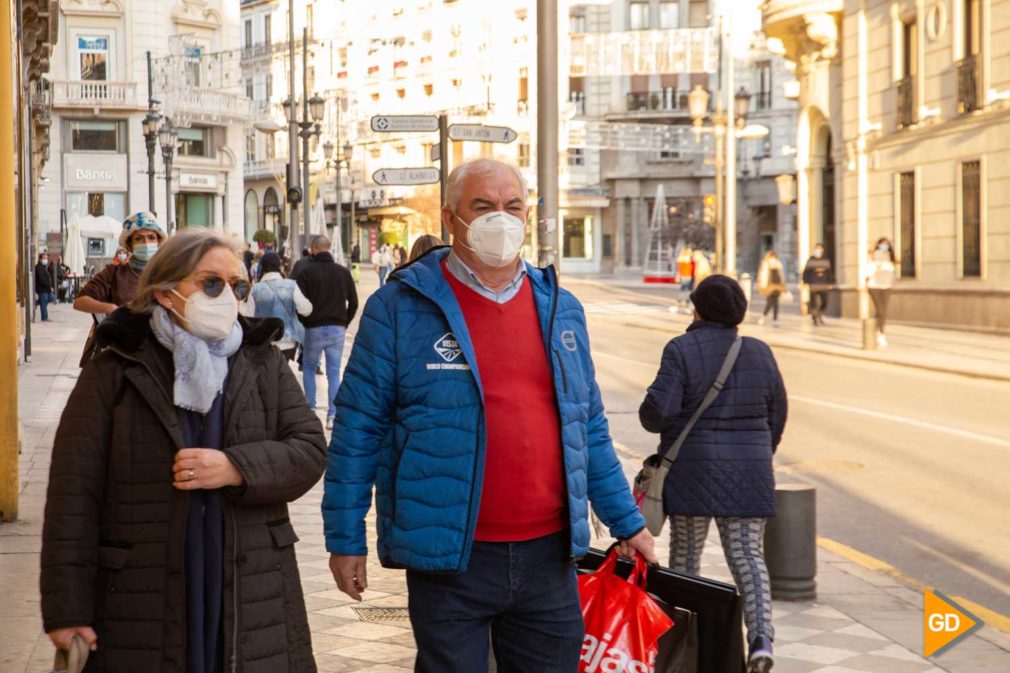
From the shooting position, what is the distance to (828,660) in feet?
21.0

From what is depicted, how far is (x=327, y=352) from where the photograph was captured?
49.9 feet

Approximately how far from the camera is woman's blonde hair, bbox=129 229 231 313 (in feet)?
12.5

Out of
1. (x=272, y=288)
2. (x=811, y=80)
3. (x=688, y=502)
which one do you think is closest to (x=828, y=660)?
(x=688, y=502)

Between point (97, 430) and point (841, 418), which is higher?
point (97, 430)

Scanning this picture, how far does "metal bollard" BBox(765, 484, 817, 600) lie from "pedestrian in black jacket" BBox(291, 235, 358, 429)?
772cm

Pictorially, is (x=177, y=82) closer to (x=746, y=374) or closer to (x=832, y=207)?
(x=832, y=207)

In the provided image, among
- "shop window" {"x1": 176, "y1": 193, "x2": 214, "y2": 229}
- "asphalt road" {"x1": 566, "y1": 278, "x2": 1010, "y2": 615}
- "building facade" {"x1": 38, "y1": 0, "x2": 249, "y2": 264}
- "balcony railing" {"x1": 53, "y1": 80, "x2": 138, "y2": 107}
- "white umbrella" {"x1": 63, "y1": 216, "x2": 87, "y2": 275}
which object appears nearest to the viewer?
"asphalt road" {"x1": 566, "y1": 278, "x2": 1010, "y2": 615}

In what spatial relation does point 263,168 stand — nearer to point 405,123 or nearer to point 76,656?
point 405,123

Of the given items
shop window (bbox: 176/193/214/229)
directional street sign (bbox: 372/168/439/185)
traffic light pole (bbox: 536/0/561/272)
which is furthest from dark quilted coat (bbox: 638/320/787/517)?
shop window (bbox: 176/193/214/229)

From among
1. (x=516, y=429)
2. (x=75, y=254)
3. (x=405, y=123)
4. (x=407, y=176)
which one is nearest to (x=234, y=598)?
(x=516, y=429)

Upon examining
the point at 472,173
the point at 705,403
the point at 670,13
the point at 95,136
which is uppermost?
the point at 670,13

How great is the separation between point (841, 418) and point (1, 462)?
964 centimetres

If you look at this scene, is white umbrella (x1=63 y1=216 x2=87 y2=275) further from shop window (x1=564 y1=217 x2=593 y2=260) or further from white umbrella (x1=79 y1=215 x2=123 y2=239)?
shop window (x1=564 y1=217 x2=593 y2=260)

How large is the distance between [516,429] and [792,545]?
4.06 m
